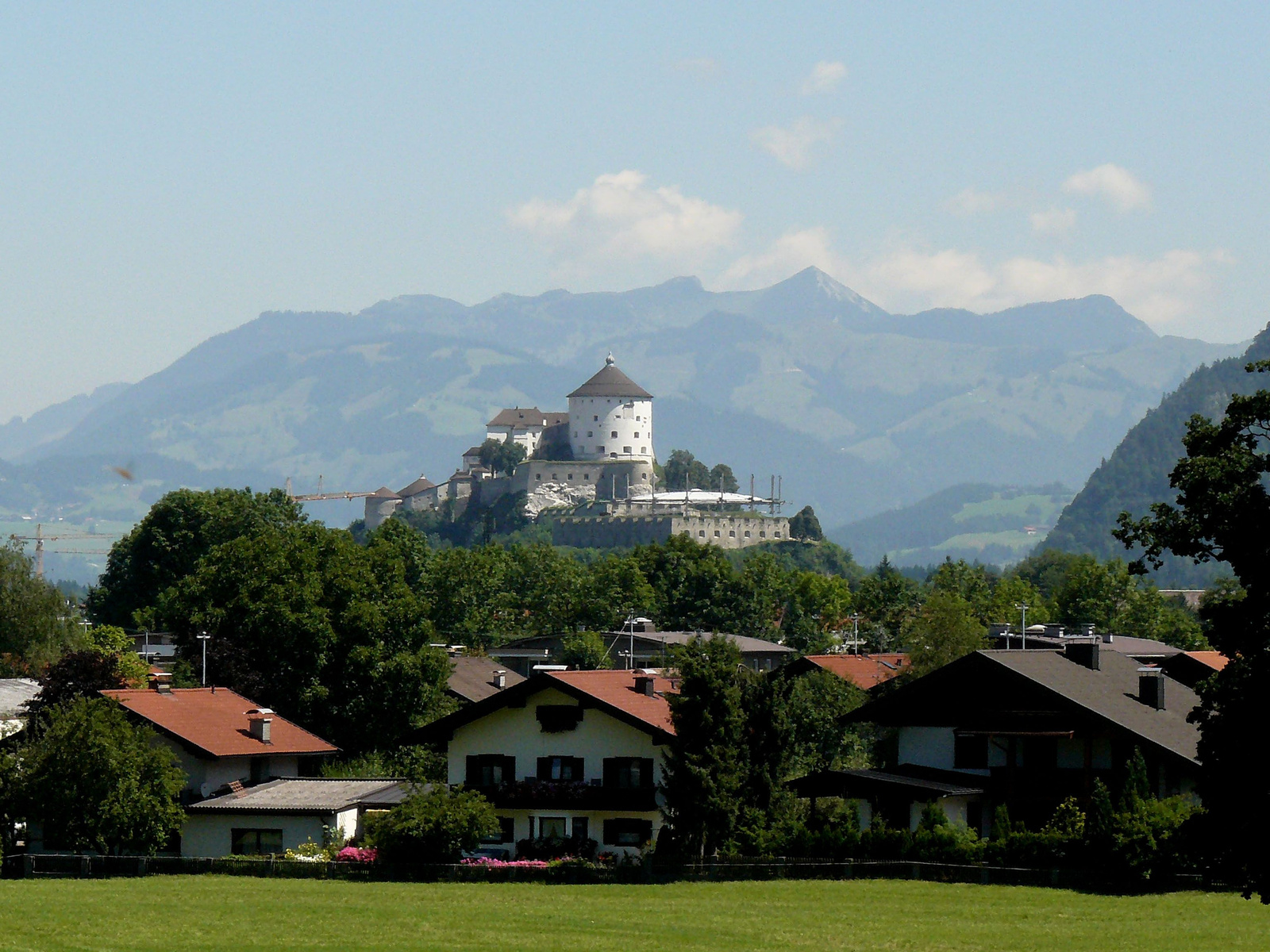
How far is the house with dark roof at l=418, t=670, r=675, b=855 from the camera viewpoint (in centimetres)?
4744

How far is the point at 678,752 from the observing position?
4322cm

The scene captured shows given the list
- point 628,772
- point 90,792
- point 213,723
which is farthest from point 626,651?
point 90,792

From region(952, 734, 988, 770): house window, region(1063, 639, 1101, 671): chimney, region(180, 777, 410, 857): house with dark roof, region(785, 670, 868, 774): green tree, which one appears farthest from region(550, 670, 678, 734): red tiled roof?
region(1063, 639, 1101, 671): chimney

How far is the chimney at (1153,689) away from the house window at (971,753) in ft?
12.9

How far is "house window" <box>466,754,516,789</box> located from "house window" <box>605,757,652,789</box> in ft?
9.03

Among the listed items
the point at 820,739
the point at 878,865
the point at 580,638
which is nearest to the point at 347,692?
the point at 820,739

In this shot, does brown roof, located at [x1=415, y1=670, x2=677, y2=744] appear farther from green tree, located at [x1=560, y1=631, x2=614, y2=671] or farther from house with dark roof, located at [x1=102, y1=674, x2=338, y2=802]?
green tree, located at [x1=560, y1=631, x2=614, y2=671]

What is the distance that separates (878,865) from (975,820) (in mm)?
5862

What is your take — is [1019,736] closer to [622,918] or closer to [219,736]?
[622,918]

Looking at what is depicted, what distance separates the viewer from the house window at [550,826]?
47.3 meters

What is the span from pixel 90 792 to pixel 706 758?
47.6ft

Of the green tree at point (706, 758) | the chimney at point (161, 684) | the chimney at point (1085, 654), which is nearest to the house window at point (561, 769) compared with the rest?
the green tree at point (706, 758)

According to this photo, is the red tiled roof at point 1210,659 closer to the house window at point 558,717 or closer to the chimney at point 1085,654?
the chimney at point 1085,654

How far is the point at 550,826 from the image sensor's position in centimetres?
Result: 4769
